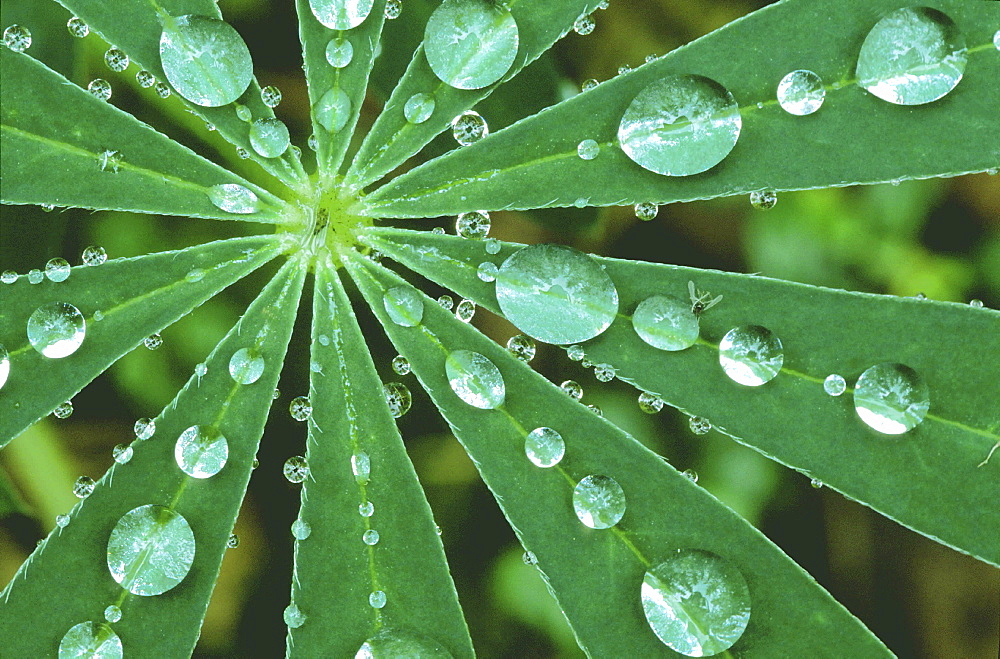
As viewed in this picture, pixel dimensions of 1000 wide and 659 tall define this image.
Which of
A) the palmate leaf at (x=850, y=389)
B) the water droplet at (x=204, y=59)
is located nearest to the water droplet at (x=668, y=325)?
the palmate leaf at (x=850, y=389)

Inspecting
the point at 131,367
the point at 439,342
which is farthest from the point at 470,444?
the point at 131,367

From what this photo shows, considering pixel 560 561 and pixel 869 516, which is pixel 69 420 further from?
pixel 869 516

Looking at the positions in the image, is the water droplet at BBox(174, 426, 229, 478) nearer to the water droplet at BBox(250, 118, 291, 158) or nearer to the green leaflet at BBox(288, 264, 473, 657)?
the green leaflet at BBox(288, 264, 473, 657)

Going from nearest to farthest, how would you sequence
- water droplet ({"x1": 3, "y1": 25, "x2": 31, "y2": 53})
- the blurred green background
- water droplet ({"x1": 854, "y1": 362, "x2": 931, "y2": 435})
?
water droplet ({"x1": 854, "y1": 362, "x2": 931, "y2": 435}) < water droplet ({"x1": 3, "y1": 25, "x2": 31, "y2": 53}) < the blurred green background

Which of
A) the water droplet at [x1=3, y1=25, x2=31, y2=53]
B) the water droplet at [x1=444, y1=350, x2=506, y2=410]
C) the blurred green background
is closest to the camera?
the water droplet at [x1=444, y1=350, x2=506, y2=410]

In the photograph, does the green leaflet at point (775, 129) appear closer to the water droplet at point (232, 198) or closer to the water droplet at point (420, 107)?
the water droplet at point (420, 107)

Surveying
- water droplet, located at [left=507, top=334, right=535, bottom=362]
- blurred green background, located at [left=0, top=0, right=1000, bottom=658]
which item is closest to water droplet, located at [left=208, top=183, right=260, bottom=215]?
blurred green background, located at [left=0, top=0, right=1000, bottom=658]
